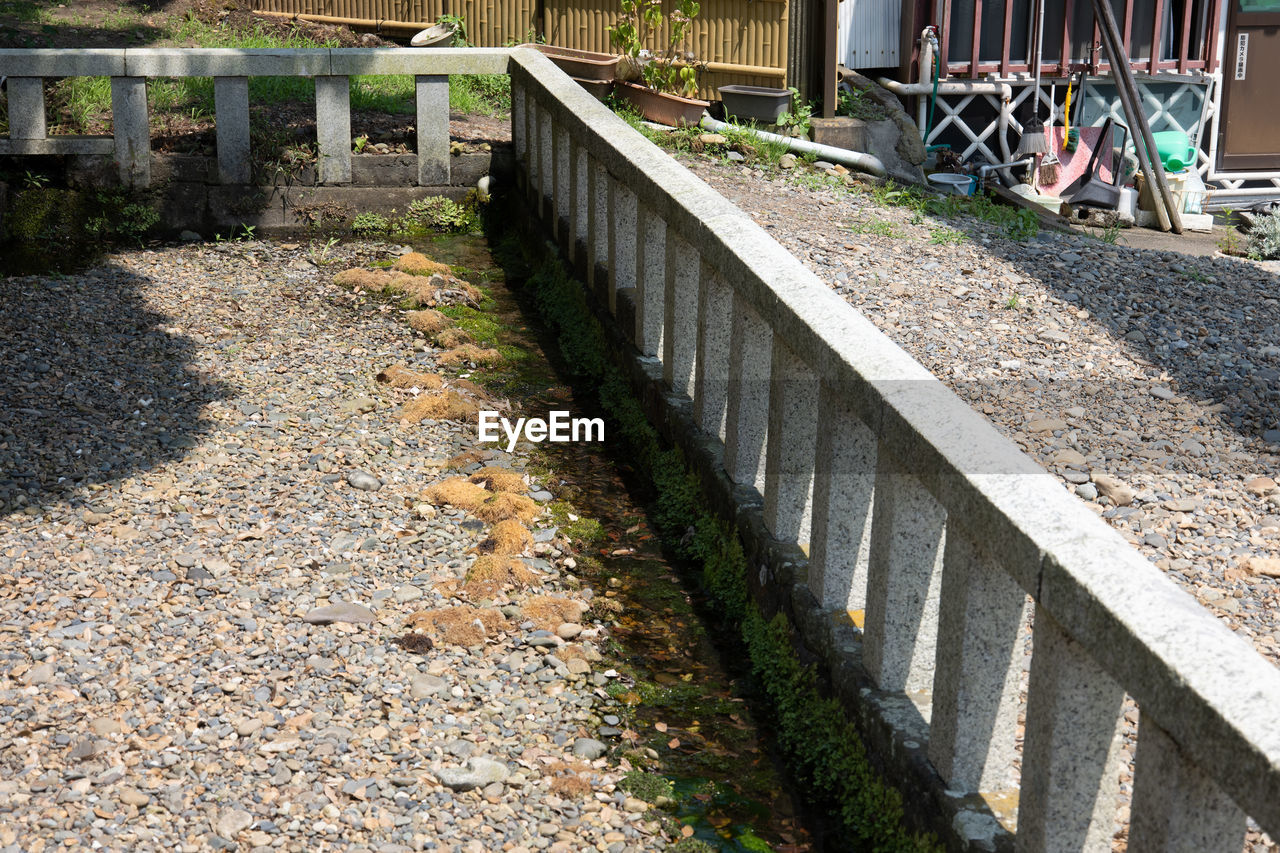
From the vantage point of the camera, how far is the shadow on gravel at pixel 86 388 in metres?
5.31

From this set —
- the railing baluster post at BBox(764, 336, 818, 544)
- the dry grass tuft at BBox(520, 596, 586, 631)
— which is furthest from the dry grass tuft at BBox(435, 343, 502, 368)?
the railing baluster post at BBox(764, 336, 818, 544)

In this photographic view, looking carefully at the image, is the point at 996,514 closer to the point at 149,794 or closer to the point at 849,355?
the point at 849,355

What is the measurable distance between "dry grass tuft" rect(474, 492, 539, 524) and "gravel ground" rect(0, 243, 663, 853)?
0.21 ft

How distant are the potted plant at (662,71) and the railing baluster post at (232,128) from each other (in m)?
3.71

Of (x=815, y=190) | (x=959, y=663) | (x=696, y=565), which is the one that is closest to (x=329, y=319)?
(x=696, y=565)

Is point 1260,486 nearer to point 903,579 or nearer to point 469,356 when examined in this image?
point 903,579

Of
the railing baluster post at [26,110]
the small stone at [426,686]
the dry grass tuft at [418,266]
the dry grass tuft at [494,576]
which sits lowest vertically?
the small stone at [426,686]

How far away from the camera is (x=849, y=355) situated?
3.71 metres

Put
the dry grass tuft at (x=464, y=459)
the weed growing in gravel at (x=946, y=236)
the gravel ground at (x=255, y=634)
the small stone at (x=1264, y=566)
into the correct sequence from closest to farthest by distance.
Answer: the gravel ground at (x=255, y=634) → the small stone at (x=1264, y=566) → the dry grass tuft at (x=464, y=459) → the weed growing in gravel at (x=946, y=236)

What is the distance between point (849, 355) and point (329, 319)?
14.3 ft

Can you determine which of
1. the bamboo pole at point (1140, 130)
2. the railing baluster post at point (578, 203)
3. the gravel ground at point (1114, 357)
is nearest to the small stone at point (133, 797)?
the gravel ground at point (1114, 357)

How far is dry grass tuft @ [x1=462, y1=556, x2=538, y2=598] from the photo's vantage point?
182 inches

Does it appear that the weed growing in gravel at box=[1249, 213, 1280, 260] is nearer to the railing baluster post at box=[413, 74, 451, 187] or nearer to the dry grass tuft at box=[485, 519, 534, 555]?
the railing baluster post at box=[413, 74, 451, 187]

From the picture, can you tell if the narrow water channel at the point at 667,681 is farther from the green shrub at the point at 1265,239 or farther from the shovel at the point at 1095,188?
the shovel at the point at 1095,188
